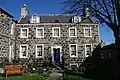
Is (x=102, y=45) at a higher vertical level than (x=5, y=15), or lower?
lower

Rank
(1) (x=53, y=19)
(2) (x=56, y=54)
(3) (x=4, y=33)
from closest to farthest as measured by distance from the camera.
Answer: (3) (x=4, y=33) → (2) (x=56, y=54) → (1) (x=53, y=19)

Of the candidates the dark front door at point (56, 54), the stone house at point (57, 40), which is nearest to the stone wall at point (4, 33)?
the stone house at point (57, 40)

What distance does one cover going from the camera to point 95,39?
107ft

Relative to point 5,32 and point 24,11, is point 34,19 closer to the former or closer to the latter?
point 24,11

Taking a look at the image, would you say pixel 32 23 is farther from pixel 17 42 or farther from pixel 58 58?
pixel 58 58

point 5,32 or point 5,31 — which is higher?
point 5,31

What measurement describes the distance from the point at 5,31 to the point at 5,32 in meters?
0.13

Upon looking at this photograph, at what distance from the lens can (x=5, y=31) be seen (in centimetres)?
2881

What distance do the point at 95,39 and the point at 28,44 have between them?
31.2ft

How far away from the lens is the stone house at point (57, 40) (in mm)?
32469

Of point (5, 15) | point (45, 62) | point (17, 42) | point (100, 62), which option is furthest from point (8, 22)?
point (100, 62)

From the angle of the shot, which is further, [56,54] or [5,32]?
[56,54]

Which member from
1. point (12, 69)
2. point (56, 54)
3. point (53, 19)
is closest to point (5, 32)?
point (56, 54)

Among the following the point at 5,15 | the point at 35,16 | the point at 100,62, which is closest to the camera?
the point at 5,15
